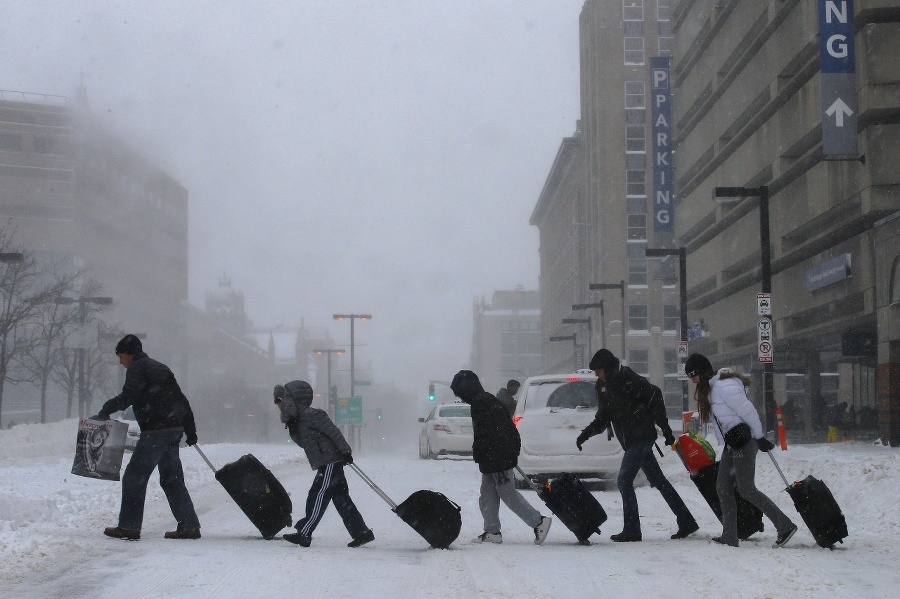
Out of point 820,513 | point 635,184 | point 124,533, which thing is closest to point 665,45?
point 635,184

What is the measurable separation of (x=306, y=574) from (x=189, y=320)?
123 metres

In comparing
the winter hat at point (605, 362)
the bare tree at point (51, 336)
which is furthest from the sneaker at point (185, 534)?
the bare tree at point (51, 336)

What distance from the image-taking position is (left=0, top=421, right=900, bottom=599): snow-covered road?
7.16 m

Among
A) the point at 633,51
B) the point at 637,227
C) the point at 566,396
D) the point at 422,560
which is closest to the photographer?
the point at 422,560

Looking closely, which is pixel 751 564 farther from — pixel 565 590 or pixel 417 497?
pixel 417 497

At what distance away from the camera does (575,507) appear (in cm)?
977

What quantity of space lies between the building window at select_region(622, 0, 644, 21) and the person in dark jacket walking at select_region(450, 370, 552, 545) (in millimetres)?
75164

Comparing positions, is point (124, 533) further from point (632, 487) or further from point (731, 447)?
point (731, 447)

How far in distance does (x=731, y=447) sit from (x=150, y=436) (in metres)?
4.80

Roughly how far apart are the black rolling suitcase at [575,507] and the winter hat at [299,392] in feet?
6.38

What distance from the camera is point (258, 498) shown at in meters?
9.80

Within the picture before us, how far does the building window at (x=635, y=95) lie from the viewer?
80188 mm

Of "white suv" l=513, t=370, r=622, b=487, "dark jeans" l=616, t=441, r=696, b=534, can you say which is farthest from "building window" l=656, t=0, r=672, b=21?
"dark jeans" l=616, t=441, r=696, b=534

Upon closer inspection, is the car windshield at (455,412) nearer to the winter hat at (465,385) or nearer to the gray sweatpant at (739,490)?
the winter hat at (465,385)
